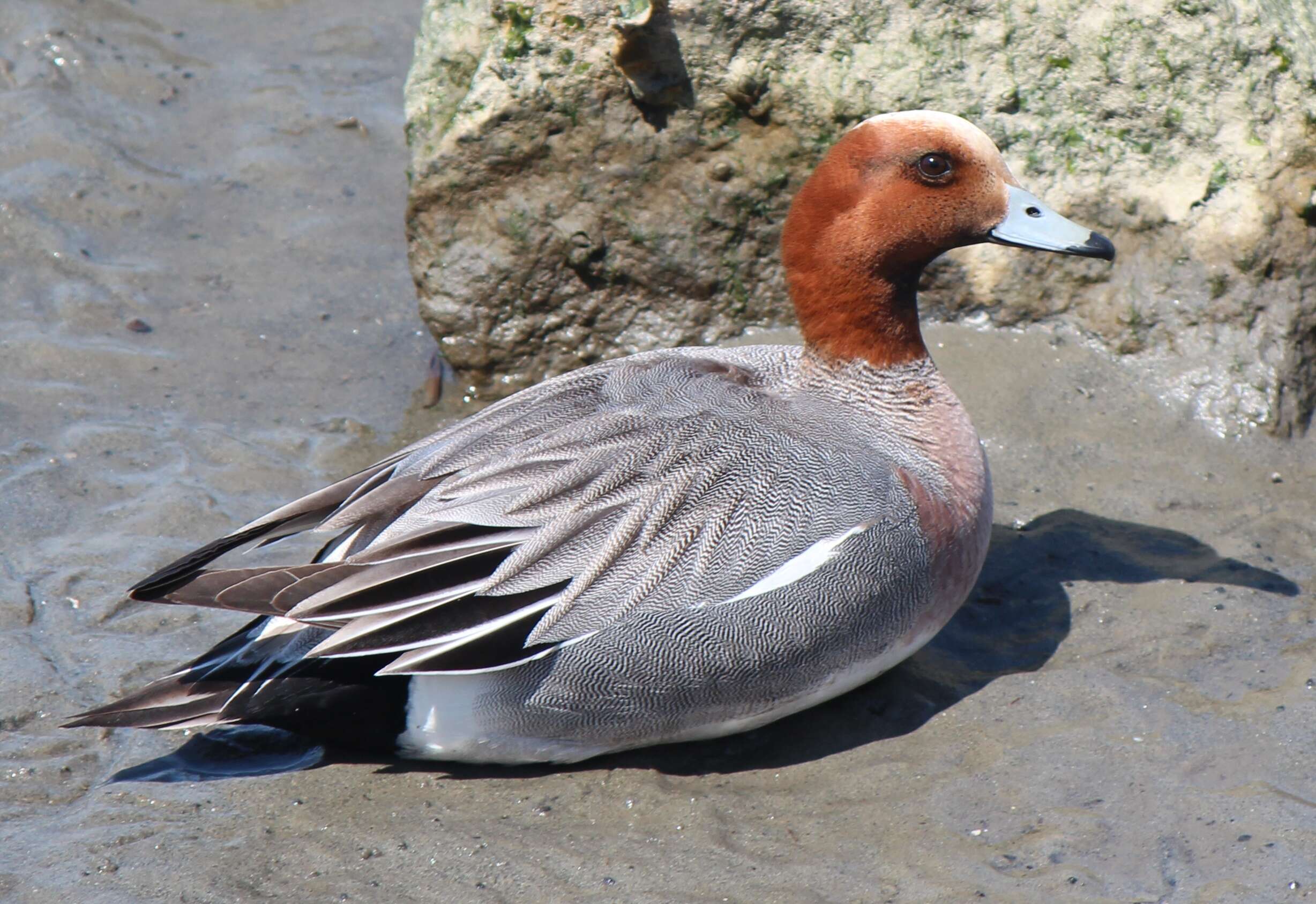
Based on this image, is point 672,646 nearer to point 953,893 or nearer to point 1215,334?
point 953,893

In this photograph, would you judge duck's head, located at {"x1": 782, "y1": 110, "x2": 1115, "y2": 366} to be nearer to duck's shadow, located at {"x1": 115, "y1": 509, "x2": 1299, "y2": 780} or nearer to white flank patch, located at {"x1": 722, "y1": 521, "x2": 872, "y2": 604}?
white flank patch, located at {"x1": 722, "y1": 521, "x2": 872, "y2": 604}

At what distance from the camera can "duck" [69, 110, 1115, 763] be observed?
10.4ft

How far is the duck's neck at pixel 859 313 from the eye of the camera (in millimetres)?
3717

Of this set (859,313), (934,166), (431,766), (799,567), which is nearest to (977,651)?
(799,567)

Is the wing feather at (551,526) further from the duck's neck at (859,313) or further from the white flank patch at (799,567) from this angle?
the duck's neck at (859,313)

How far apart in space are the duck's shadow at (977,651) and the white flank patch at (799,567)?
1.62 feet

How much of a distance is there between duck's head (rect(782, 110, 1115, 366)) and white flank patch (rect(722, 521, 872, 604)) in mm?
684

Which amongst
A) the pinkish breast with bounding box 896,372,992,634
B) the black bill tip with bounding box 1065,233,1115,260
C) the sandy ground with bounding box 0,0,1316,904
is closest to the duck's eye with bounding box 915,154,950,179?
the black bill tip with bounding box 1065,233,1115,260

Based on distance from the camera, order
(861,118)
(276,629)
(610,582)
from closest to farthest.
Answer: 1. (610,582)
2. (276,629)
3. (861,118)

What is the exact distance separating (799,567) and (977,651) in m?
0.86

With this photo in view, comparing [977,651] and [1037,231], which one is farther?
[977,651]

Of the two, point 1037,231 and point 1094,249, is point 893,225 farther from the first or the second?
point 1094,249

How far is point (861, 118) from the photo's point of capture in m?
4.65

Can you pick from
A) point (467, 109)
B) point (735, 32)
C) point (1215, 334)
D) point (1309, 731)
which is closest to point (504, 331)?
point (467, 109)
